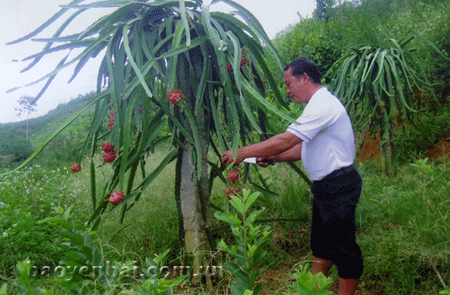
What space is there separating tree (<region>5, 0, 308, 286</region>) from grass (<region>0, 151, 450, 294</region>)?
26 centimetres

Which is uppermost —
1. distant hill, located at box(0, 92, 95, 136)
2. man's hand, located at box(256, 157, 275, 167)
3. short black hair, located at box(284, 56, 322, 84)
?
distant hill, located at box(0, 92, 95, 136)

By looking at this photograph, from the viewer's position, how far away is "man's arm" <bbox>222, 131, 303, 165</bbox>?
1371mm

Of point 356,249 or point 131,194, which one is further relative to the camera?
point 356,249

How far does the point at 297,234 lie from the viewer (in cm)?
215

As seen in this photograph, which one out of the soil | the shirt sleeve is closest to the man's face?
the shirt sleeve

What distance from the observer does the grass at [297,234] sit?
5.49 feet

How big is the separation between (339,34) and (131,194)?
674cm

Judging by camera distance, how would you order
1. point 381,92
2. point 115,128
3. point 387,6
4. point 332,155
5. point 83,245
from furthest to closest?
point 387,6
point 381,92
point 332,155
point 115,128
point 83,245

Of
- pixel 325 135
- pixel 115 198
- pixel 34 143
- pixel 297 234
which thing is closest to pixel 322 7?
pixel 34 143

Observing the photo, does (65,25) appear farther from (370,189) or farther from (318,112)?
(370,189)

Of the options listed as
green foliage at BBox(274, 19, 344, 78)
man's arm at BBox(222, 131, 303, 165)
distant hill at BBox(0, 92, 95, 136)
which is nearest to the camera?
man's arm at BBox(222, 131, 303, 165)

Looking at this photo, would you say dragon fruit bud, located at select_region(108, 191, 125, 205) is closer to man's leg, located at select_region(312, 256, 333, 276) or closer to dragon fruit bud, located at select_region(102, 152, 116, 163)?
dragon fruit bud, located at select_region(102, 152, 116, 163)

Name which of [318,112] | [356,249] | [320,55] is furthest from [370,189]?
[320,55]

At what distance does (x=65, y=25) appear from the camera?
4.59 ft
